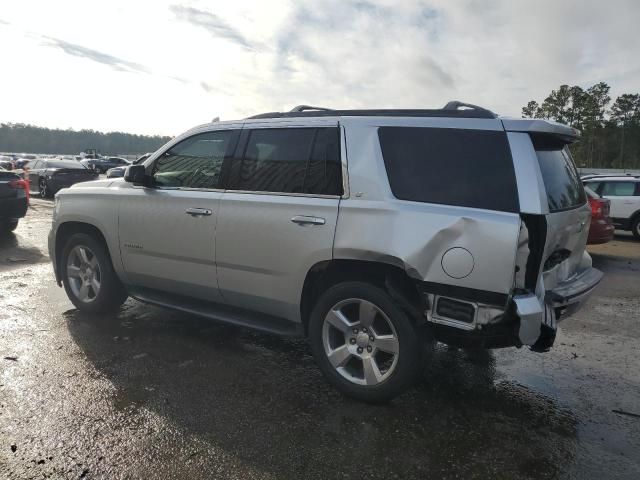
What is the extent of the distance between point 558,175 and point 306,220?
1.75 meters

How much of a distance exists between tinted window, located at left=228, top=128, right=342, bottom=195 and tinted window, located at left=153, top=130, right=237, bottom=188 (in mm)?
212

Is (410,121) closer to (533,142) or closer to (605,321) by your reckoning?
(533,142)

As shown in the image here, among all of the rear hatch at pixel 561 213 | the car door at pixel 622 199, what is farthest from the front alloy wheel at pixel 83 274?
the car door at pixel 622 199

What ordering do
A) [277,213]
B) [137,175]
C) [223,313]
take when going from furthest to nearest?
[137,175] < [223,313] < [277,213]

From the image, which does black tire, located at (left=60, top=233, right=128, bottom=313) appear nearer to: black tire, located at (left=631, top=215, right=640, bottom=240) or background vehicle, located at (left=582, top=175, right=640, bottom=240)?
background vehicle, located at (left=582, top=175, right=640, bottom=240)

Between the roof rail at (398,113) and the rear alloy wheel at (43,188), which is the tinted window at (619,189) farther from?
the rear alloy wheel at (43,188)

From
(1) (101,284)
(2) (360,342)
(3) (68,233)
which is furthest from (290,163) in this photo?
(3) (68,233)

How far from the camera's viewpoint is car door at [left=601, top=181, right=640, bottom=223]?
12914mm

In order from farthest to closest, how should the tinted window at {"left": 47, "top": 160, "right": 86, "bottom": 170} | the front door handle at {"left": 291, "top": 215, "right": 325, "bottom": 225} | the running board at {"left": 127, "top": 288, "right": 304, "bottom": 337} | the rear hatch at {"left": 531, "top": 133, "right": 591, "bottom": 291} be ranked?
1. the tinted window at {"left": 47, "top": 160, "right": 86, "bottom": 170}
2. the running board at {"left": 127, "top": 288, "right": 304, "bottom": 337}
3. the front door handle at {"left": 291, "top": 215, "right": 325, "bottom": 225}
4. the rear hatch at {"left": 531, "top": 133, "right": 591, "bottom": 291}

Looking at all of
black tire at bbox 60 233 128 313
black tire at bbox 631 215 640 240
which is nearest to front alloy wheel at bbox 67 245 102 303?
black tire at bbox 60 233 128 313

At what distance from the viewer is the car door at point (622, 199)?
12.9 m

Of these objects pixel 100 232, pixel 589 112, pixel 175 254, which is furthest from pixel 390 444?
pixel 589 112

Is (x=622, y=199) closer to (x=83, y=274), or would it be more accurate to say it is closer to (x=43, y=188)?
(x=83, y=274)

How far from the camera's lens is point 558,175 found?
339 centimetres
